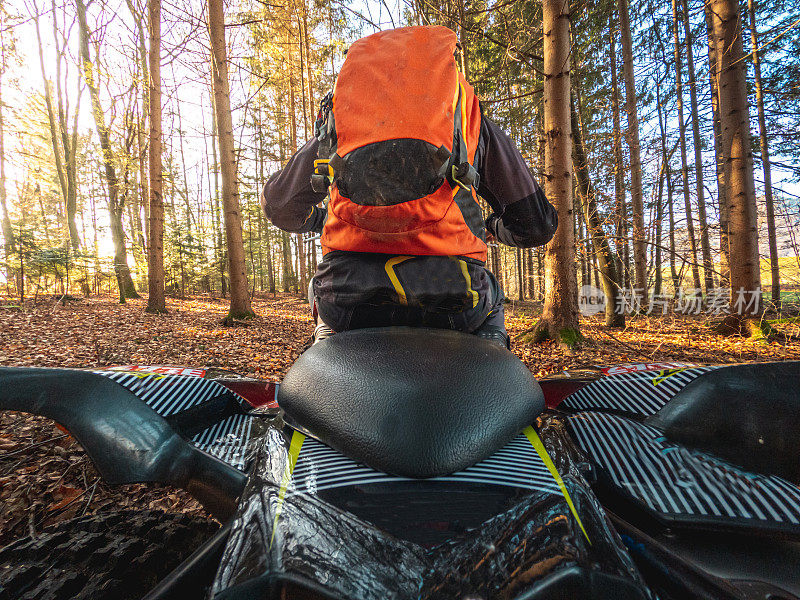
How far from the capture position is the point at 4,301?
368 inches

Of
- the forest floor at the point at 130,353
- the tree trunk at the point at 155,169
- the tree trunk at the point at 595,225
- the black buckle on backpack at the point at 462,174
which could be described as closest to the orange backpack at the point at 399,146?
the black buckle on backpack at the point at 462,174

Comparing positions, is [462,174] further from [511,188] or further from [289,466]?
[289,466]

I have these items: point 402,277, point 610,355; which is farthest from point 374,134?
point 610,355

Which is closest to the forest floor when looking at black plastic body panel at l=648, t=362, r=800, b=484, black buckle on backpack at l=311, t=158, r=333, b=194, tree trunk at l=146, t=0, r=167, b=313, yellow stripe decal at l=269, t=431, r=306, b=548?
tree trunk at l=146, t=0, r=167, b=313

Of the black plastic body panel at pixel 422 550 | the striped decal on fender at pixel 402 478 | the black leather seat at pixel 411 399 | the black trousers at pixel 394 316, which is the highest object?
the black trousers at pixel 394 316

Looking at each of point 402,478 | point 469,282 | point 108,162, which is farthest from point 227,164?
point 108,162

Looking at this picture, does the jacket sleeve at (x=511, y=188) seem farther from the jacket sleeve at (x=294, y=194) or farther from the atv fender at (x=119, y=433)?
the atv fender at (x=119, y=433)

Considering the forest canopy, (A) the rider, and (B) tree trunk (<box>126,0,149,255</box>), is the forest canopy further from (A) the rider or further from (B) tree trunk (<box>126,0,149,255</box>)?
(A) the rider

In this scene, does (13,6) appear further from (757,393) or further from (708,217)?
(708,217)

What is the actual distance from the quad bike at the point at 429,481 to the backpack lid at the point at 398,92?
0.62m

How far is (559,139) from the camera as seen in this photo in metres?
4.46

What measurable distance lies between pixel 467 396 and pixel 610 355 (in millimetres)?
4885

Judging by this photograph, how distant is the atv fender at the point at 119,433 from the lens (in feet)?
2.43

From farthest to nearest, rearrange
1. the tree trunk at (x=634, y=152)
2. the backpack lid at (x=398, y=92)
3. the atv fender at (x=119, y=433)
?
the tree trunk at (x=634, y=152) → the backpack lid at (x=398, y=92) → the atv fender at (x=119, y=433)
